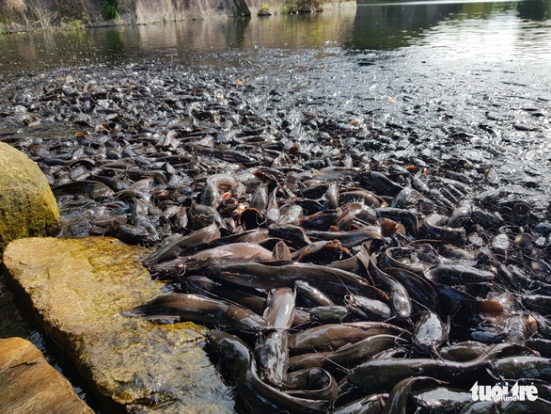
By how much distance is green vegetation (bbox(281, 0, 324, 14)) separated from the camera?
51.0 m

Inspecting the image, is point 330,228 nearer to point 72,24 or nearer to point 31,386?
point 31,386

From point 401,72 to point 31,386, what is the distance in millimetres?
14925

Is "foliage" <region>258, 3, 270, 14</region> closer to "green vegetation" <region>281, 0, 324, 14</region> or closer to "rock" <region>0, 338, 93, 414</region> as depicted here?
"green vegetation" <region>281, 0, 324, 14</region>

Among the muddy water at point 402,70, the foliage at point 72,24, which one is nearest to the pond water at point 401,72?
the muddy water at point 402,70

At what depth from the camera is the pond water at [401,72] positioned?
7.82 metres

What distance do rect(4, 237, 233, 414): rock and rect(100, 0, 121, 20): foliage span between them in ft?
124

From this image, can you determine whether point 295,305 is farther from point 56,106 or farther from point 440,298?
point 56,106

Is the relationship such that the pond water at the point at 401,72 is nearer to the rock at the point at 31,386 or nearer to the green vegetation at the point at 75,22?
the green vegetation at the point at 75,22

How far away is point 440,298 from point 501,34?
25.5 m

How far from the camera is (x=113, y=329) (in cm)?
314

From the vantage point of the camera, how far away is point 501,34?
23.0 m

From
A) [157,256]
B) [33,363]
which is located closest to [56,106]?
[157,256]

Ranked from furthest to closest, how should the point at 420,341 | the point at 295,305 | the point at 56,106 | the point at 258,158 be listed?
the point at 56,106 → the point at 258,158 → the point at 295,305 → the point at 420,341

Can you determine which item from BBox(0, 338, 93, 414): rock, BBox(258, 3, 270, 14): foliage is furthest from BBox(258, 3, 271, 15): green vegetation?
BBox(0, 338, 93, 414): rock
